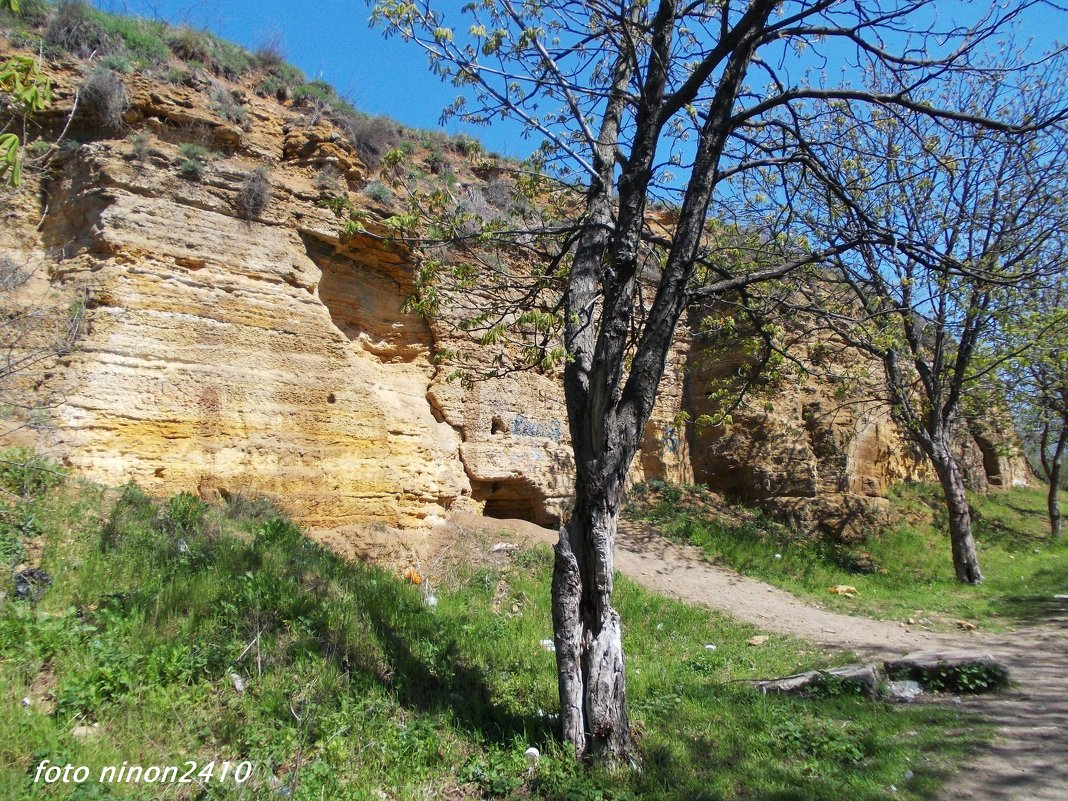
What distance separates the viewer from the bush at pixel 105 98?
8242mm

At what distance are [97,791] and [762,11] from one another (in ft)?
20.2

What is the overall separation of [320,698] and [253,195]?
22.0ft

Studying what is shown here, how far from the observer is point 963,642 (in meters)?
8.07

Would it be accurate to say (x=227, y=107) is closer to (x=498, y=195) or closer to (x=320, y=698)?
(x=498, y=195)

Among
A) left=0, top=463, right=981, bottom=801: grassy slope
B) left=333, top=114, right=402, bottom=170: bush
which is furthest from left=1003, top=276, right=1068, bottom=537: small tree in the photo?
left=333, top=114, right=402, bottom=170: bush

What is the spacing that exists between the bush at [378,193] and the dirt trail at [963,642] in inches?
202

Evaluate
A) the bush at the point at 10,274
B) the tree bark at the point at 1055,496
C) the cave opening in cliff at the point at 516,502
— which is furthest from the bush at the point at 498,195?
the tree bark at the point at 1055,496

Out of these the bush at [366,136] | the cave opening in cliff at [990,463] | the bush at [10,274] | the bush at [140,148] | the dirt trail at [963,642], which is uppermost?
the bush at [366,136]

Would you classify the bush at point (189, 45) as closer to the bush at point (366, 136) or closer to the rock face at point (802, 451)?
the bush at point (366, 136)

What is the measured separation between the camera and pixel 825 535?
546 inches

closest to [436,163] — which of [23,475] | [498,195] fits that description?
[498,195]

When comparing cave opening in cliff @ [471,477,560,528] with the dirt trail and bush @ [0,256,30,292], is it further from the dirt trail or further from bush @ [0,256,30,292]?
bush @ [0,256,30,292]

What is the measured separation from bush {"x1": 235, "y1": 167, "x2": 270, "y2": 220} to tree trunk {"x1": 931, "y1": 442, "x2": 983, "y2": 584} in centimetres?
1212

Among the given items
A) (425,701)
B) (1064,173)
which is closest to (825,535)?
(1064,173)
